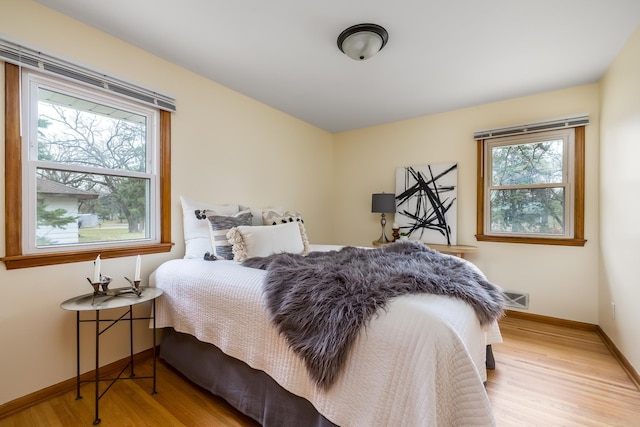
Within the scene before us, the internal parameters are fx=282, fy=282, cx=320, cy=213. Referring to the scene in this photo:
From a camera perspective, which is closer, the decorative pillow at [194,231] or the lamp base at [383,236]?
the decorative pillow at [194,231]

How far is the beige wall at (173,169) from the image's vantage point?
1.58 m

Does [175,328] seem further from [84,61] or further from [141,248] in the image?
[84,61]

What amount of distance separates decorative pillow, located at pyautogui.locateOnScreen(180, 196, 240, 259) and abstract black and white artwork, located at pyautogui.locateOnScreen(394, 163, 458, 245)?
7.59 feet

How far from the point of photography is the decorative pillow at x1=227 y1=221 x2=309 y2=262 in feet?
6.58

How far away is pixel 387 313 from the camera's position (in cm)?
106

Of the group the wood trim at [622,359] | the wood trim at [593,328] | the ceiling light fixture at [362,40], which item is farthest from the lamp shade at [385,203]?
the wood trim at [622,359]

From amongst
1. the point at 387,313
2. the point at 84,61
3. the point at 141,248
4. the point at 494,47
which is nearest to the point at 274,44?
the point at 84,61

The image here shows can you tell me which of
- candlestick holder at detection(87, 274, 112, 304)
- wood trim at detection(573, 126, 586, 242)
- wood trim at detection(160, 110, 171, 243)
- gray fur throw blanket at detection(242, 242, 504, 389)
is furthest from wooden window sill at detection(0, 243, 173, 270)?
wood trim at detection(573, 126, 586, 242)

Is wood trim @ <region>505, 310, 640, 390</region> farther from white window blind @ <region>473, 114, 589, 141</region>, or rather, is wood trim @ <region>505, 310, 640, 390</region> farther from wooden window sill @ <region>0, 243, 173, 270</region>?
wooden window sill @ <region>0, 243, 173, 270</region>

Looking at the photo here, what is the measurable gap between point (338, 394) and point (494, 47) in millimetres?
2416

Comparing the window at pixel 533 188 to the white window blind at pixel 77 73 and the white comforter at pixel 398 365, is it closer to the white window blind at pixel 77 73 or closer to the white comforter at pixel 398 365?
the white comforter at pixel 398 365

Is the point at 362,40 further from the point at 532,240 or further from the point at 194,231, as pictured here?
the point at 532,240

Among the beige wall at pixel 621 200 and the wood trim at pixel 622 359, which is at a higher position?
the beige wall at pixel 621 200

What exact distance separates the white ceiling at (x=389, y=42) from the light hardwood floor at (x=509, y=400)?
2.29 meters
